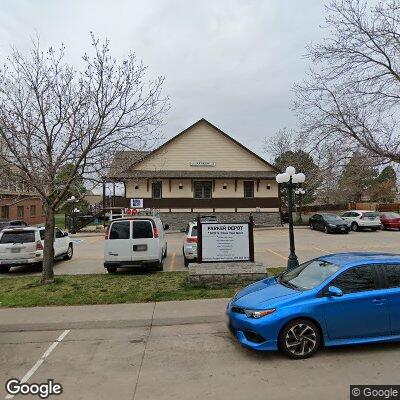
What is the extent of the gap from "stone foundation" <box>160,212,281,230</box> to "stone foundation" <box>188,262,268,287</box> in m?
24.1

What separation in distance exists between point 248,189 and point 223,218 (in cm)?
375

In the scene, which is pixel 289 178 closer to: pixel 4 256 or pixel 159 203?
pixel 4 256

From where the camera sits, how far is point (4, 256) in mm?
14852

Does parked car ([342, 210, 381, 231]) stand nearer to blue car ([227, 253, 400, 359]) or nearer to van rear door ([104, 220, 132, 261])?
van rear door ([104, 220, 132, 261])

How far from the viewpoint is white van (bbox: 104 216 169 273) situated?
13570 millimetres

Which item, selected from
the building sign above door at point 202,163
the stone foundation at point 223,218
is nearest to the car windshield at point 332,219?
the stone foundation at point 223,218

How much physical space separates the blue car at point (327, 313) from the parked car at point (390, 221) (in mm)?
28082

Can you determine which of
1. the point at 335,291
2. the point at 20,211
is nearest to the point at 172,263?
the point at 335,291

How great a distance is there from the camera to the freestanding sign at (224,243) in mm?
11672

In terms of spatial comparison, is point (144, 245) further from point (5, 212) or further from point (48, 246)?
point (5, 212)

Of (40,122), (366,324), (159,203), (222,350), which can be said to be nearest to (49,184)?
(40,122)

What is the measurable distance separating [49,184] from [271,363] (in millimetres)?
8009

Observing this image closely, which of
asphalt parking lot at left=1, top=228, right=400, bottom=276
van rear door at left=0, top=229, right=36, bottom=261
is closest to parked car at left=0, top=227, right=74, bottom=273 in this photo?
van rear door at left=0, top=229, right=36, bottom=261

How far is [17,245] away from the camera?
14.9 metres
